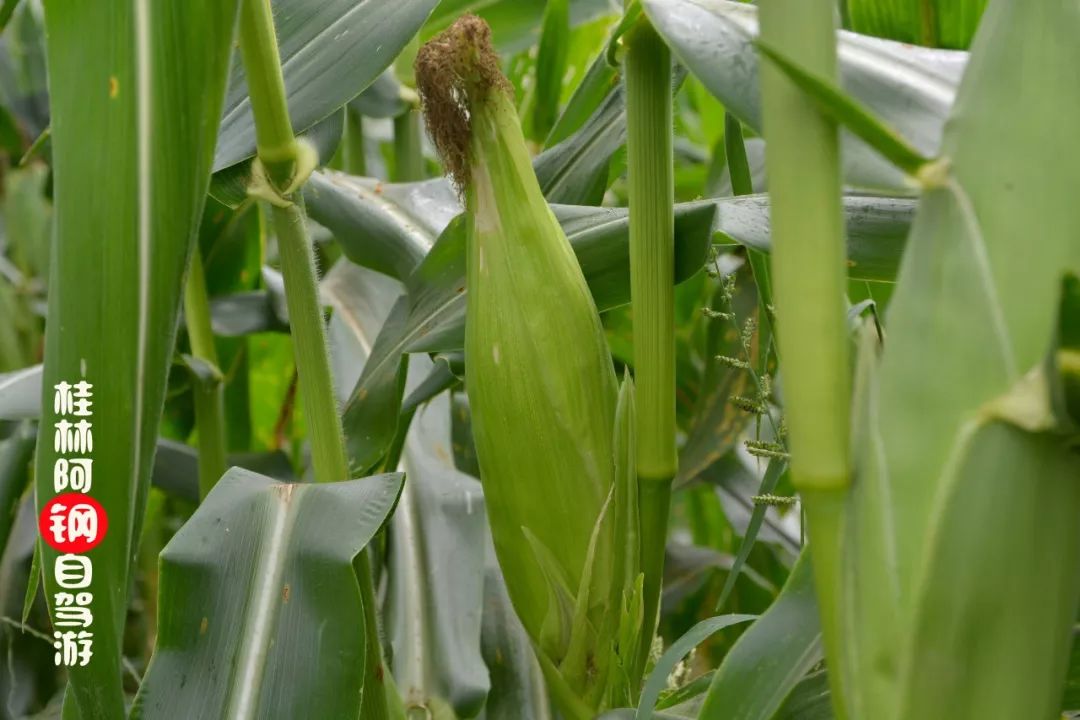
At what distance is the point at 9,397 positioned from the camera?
33.4 inches

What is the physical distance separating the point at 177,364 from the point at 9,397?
174mm

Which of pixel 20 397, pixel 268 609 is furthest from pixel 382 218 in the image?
pixel 268 609

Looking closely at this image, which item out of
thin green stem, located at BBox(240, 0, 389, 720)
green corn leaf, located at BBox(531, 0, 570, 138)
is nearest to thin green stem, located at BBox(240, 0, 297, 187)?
thin green stem, located at BBox(240, 0, 389, 720)

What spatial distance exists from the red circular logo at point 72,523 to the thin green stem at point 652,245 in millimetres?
277

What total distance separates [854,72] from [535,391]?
220 millimetres

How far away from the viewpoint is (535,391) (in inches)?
21.8

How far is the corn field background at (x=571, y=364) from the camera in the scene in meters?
0.31

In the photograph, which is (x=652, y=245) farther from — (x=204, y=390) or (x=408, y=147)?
(x=408, y=147)

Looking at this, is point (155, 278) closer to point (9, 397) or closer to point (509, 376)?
point (509, 376)

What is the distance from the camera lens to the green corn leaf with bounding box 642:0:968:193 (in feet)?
1.38

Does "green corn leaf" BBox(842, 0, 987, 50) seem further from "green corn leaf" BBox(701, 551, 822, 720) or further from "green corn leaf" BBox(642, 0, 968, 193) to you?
"green corn leaf" BBox(701, 551, 822, 720)

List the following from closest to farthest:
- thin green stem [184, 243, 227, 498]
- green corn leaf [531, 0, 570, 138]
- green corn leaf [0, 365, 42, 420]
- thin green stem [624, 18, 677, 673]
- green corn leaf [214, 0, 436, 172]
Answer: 1. thin green stem [624, 18, 677, 673]
2. green corn leaf [214, 0, 436, 172]
3. green corn leaf [0, 365, 42, 420]
4. thin green stem [184, 243, 227, 498]
5. green corn leaf [531, 0, 570, 138]

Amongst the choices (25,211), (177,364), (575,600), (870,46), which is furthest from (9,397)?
(25,211)

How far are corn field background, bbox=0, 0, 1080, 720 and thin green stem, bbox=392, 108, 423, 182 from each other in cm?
6
